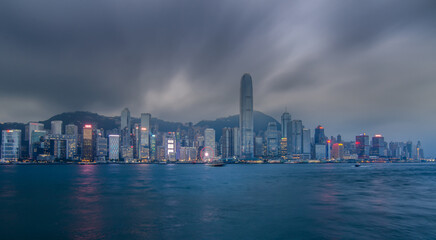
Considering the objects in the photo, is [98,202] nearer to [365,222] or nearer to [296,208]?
[296,208]

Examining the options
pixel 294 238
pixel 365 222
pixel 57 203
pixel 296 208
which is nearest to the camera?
pixel 294 238

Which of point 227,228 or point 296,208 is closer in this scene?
point 227,228

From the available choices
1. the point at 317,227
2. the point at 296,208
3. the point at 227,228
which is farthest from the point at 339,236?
the point at 296,208

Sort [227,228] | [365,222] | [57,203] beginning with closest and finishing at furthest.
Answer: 1. [227,228]
2. [365,222]
3. [57,203]

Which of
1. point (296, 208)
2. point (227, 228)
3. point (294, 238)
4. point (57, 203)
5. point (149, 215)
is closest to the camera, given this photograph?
point (294, 238)

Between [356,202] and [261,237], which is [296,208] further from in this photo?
[261,237]

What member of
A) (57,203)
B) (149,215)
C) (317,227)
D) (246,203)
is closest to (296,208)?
(246,203)

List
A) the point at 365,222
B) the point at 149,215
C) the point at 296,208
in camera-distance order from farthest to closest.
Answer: the point at 296,208
the point at 149,215
the point at 365,222

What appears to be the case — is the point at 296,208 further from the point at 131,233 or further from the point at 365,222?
the point at 131,233
